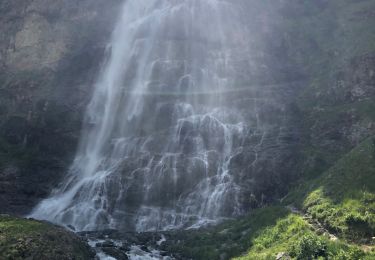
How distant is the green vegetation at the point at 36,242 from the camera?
30250mm

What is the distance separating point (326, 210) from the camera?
34781 mm

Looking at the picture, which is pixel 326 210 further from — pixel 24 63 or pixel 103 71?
pixel 24 63

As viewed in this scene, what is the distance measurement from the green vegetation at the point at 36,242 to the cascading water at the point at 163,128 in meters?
12.8

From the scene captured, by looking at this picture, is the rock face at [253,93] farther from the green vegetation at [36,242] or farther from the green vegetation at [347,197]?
the green vegetation at [36,242]

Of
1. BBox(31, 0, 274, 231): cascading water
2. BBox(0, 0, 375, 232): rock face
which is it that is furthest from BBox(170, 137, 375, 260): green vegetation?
BBox(31, 0, 274, 231): cascading water

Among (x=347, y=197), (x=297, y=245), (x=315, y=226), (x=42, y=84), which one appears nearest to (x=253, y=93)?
(x=347, y=197)

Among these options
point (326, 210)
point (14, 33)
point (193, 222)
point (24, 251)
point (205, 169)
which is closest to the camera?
point (24, 251)

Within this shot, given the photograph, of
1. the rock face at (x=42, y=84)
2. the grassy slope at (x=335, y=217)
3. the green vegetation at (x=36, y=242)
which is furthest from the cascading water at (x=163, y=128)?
the green vegetation at (x=36, y=242)

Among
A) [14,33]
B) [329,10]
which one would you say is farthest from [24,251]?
[329,10]

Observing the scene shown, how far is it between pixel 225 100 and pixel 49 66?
27161mm

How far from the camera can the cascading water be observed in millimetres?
48188

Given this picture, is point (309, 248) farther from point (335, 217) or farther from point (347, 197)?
point (347, 197)

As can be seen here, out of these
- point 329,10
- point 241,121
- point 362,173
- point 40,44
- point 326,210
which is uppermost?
point 329,10

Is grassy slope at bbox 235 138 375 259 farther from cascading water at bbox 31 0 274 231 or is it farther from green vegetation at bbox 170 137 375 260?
cascading water at bbox 31 0 274 231
